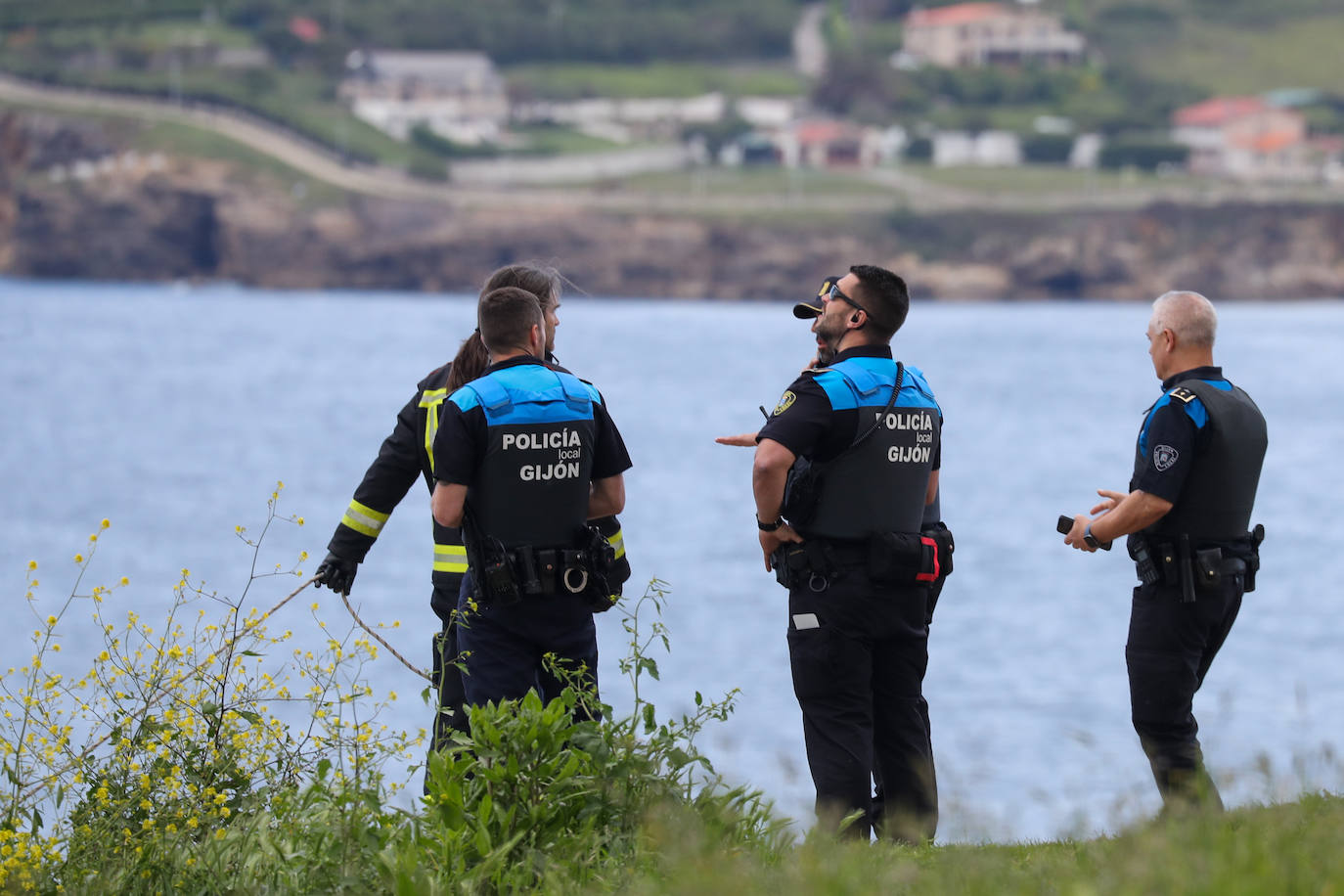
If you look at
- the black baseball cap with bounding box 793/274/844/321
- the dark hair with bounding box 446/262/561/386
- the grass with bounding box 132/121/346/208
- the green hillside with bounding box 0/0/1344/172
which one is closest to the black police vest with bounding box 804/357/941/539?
the black baseball cap with bounding box 793/274/844/321

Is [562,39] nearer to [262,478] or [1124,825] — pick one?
[262,478]

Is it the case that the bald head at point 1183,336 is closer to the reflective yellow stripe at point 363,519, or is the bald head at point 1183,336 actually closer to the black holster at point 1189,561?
the black holster at point 1189,561

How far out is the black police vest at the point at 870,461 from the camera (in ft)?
18.4

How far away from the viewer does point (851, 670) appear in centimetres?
563

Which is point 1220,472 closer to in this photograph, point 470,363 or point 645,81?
point 470,363

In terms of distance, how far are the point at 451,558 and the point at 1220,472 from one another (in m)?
2.80

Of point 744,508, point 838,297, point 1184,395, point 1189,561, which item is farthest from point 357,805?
point 744,508

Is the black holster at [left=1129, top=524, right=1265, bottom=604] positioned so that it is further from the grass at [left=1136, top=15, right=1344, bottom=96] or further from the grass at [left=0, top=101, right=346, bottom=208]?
the grass at [left=1136, top=15, right=1344, bottom=96]

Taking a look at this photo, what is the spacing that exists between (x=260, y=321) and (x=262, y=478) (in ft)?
201

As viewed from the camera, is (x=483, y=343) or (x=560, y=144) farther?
(x=560, y=144)

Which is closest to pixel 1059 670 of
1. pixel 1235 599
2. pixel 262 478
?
pixel 1235 599

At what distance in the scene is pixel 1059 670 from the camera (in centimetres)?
2298

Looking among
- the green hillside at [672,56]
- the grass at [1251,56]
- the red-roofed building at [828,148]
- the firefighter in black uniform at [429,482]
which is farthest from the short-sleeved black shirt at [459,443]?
the grass at [1251,56]

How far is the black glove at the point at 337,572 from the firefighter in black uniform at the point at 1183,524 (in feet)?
8.66
